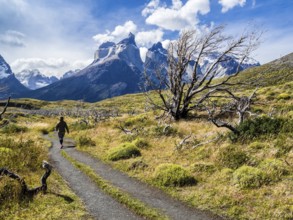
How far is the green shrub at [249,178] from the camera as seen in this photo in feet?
36.8

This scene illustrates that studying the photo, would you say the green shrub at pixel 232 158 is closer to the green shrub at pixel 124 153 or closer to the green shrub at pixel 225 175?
the green shrub at pixel 225 175

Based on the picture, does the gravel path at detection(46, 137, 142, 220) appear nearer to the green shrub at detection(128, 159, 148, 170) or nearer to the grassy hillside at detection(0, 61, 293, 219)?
the grassy hillside at detection(0, 61, 293, 219)

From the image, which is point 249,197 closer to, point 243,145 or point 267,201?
point 267,201

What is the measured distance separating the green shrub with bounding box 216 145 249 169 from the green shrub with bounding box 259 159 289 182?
44.1 inches

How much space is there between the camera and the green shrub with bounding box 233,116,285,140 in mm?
16484

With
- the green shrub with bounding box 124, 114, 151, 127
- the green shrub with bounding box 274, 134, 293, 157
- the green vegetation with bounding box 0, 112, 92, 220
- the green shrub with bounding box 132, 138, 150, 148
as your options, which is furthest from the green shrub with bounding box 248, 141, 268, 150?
the green shrub with bounding box 124, 114, 151, 127

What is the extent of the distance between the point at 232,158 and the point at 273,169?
7.84 ft

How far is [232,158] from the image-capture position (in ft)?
46.1

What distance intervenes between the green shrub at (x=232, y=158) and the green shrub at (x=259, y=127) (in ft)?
6.68

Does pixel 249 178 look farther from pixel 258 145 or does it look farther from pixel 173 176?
pixel 258 145

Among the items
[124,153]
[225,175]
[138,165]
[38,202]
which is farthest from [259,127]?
[38,202]

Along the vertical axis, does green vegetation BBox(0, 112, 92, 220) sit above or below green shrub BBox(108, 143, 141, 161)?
below

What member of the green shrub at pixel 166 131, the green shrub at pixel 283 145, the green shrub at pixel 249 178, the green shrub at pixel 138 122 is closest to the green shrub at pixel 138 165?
the green shrub at pixel 249 178

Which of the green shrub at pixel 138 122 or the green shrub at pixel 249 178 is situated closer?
the green shrub at pixel 249 178
